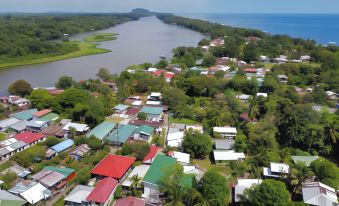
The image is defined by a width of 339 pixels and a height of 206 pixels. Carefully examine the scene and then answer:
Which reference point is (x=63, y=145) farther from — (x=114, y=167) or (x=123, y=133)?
(x=114, y=167)

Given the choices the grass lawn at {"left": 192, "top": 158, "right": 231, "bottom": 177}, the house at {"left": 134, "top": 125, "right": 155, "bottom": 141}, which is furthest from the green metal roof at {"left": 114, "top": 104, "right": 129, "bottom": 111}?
the grass lawn at {"left": 192, "top": 158, "right": 231, "bottom": 177}

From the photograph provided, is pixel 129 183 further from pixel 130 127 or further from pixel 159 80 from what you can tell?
pixel 159 80

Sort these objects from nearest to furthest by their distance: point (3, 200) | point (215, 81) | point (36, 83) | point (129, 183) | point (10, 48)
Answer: point (3, 200), point (129, 183), point (215, 81), point (36, 83), point (10, 48)

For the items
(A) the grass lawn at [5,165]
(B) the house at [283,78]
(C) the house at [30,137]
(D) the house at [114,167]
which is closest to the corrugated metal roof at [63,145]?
(C) the house at [30,137]

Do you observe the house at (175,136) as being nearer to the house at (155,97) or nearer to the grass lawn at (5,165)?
the house at (155,97)

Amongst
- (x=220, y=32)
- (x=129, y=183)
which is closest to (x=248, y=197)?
(x=129, y=183)

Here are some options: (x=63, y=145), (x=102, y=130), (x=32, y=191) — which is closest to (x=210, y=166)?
(x=102, y=130)
